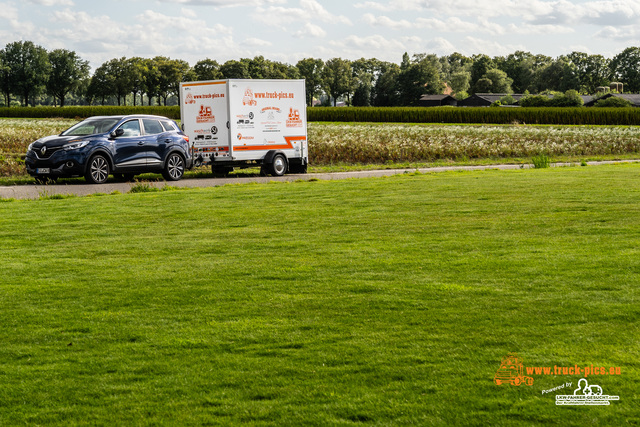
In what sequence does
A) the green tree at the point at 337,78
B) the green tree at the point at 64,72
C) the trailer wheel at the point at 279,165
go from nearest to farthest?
the trailer wheel at the point at 279,165 < the green tree at the point at 64,72 < the green tree at the point at 337,78

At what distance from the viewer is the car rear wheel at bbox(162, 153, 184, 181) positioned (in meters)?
21.4

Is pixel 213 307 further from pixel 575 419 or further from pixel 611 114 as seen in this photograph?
pixel 611 114

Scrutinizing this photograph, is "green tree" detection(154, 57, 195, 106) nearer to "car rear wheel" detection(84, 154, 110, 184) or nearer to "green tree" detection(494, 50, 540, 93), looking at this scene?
"green tree" detection(494, 50, 540, 93)

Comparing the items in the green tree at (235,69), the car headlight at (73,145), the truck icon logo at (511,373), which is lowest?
the truck icon logo at (511,373)

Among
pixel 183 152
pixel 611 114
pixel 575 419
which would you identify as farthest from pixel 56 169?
pixel 611 114

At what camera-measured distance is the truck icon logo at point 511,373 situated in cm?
453

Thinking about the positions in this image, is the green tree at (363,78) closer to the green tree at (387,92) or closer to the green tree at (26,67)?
the green tree at (387,92)

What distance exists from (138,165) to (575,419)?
18305mm

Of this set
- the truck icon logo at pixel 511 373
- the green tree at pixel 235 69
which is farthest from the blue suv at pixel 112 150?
the green tree at pixel 235 69

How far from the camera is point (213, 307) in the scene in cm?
637

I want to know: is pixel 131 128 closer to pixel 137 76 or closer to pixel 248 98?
pixel 248 98

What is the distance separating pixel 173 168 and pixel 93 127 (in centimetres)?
267

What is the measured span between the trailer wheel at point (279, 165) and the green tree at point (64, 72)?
126m

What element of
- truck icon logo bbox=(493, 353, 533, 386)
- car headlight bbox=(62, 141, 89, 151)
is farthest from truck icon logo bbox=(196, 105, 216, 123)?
truck icon logo bbox=(493, 353, 533, 386)
